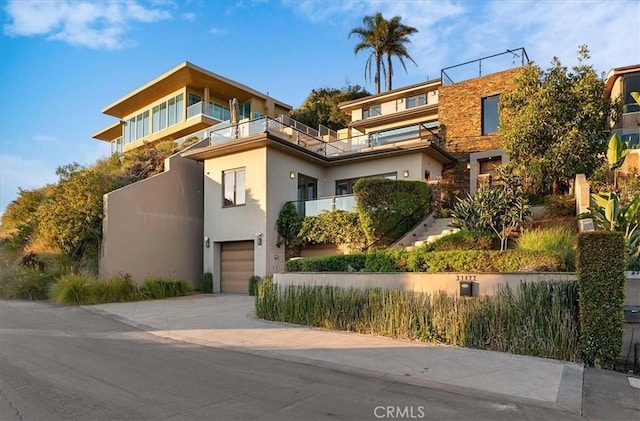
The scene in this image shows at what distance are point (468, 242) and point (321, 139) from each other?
39.7 feet

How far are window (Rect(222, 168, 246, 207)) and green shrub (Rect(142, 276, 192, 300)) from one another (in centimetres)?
404

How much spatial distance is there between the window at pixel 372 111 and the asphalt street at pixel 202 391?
25629 mm

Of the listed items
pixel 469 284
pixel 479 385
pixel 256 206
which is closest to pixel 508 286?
pixel 469 284

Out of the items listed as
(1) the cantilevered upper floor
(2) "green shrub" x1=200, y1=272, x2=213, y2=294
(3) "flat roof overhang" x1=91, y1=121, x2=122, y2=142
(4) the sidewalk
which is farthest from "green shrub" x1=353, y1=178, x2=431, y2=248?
(3) "flat roof overhang" x1=91, y1=121, x2=122, y2=142

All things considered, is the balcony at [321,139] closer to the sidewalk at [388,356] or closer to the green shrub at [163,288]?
the green shrub at [163,288]

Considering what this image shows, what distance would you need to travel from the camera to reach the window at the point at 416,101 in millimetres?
29984

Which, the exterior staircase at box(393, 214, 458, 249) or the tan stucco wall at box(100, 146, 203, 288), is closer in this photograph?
the exterior staircase at box(393, 214, 458, 249)

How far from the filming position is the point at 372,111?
105 ft

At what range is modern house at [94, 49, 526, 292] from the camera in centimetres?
1916

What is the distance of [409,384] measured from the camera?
6.25 metres

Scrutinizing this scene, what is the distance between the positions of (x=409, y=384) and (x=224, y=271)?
1551 centimetres

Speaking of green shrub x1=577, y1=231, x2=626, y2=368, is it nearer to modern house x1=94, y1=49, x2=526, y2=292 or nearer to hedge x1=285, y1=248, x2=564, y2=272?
hedge x1=285, y1=248, x2=564, y2=272

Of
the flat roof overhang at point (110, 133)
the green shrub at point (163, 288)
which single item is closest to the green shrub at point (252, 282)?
the green shrub at point (163, 288)

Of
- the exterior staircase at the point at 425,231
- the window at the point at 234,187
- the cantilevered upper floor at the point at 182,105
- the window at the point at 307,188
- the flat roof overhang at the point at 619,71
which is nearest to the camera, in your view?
the exterior staircase at the point at 425,231
